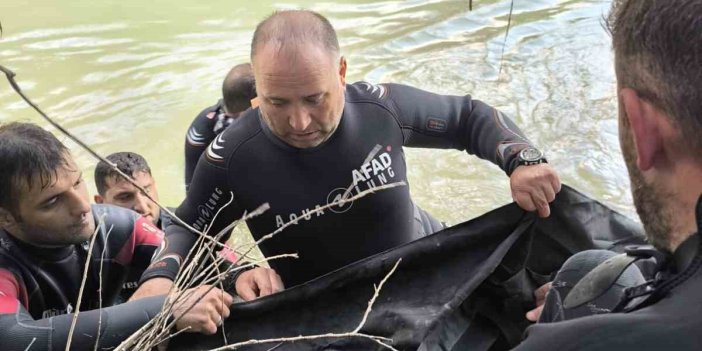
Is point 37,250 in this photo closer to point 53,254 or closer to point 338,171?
point 53,254

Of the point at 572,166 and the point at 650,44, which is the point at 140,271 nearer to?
the point at 650,44

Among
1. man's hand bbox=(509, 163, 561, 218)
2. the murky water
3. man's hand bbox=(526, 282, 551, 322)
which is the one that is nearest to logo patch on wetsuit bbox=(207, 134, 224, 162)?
man's hand bbox=(509, 163, 561, 218)

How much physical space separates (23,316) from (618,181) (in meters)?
3.46

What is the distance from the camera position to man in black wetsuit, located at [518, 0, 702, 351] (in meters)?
0.99

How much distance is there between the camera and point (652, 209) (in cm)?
111

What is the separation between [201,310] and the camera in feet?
6.19

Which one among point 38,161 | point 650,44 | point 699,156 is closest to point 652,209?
point 699,156

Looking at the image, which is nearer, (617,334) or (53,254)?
(617,334)

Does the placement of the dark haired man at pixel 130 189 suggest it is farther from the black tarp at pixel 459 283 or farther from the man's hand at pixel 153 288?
the black tarp at pixel 459 283

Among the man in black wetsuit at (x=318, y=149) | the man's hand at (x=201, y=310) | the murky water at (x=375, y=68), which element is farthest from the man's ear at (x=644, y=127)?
the murky water at (x=375, y=68)

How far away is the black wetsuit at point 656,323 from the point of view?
3.14 feet

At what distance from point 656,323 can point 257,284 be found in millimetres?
1439

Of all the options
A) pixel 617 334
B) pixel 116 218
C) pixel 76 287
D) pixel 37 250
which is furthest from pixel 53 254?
pixel 617 334

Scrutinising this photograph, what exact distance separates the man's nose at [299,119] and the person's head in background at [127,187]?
1.54 metres
